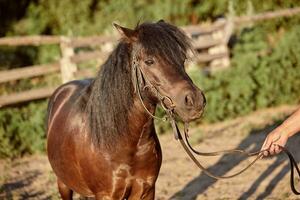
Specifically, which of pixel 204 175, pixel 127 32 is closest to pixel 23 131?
pixel 204 175

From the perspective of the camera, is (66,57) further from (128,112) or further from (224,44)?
(128,112)

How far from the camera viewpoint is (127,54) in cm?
318

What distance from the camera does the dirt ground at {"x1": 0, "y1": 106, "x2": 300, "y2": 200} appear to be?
555 centimetres

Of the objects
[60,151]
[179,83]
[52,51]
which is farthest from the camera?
[52,51]

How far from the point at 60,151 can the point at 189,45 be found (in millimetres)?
1485

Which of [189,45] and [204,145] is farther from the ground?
[189,45]

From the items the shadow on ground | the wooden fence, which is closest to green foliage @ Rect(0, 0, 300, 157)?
the wooden fence

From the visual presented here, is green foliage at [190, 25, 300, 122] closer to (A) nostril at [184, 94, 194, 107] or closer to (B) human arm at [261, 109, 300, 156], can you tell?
(B) human arm at [261, 109, 300, 156]

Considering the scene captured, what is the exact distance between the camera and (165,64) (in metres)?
2.89

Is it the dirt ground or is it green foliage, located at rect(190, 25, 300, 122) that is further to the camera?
green foliage, located at rect(190, 25, 300, 122)

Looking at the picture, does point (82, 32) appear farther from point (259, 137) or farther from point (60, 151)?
point (60, 151)

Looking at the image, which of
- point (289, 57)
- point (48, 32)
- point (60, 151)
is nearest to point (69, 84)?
point (60, 151)

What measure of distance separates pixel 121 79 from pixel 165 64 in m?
0.40

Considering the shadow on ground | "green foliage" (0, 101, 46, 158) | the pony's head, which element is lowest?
the shadow on ground
